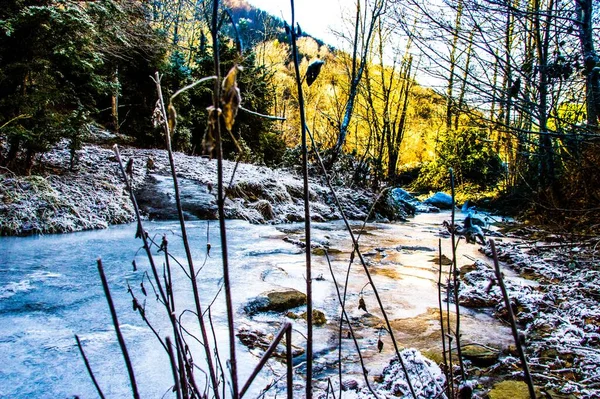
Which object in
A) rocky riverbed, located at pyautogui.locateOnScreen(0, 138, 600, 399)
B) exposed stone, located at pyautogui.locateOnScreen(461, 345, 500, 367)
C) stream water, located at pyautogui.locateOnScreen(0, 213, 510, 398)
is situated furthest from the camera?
exposed stone, located at pyautogui.locateOnScreen(461, 345, 500, 367)

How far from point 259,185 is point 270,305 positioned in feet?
20.5

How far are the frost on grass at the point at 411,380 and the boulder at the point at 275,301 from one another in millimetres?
1114

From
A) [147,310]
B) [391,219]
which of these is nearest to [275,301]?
[147,310]

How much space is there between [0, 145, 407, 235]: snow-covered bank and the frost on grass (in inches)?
116

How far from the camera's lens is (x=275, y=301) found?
2865 mm

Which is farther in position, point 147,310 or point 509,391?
point 147,310

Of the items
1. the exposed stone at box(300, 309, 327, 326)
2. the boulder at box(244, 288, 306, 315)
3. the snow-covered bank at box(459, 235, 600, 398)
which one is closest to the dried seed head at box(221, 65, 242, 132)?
the snow-covered bank at box(459, 235, 600, 398)

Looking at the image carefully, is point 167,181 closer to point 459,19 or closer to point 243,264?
point 243,264

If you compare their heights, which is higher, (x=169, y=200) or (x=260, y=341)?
(x=169, y=200)

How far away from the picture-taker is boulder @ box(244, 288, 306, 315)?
109 inches

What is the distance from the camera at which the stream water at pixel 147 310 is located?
1771mm

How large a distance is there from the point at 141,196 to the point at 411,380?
22.1 ft

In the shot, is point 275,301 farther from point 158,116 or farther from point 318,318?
point 158,116

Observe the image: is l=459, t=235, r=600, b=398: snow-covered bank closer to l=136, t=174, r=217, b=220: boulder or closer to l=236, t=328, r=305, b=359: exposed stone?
l=236, t=328, r=305, b=359: exposed stone
